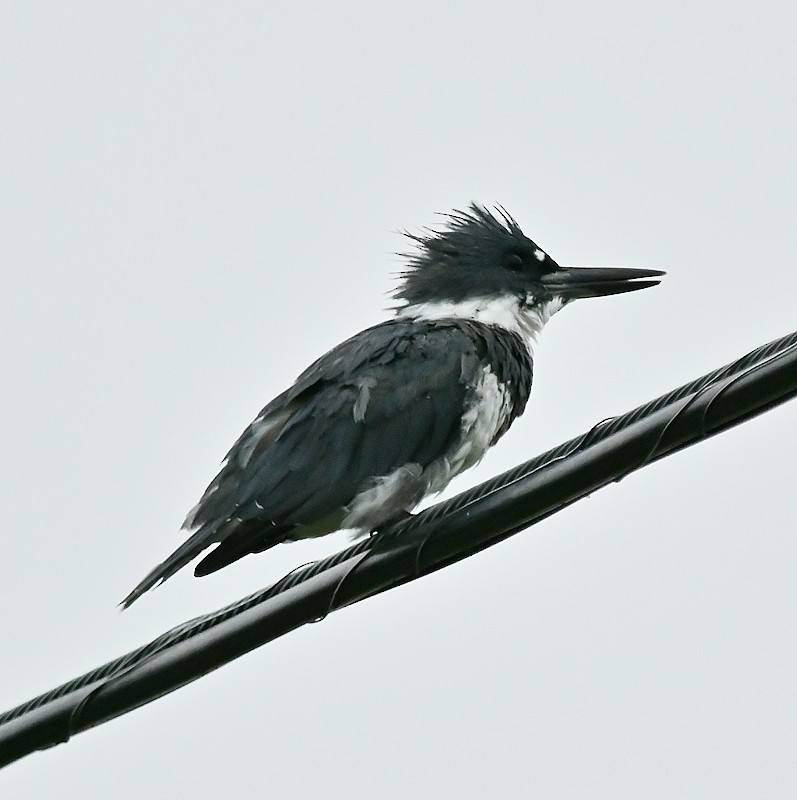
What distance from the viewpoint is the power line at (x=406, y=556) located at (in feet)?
10.2

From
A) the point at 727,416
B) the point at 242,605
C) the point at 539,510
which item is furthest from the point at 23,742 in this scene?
the point at 727,416

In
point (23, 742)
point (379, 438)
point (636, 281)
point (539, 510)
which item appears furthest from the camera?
point (636, 281)

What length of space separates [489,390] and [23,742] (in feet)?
7.70

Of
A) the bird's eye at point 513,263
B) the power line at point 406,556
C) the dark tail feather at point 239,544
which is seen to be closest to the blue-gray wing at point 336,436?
the dark tail feather at point 239,544

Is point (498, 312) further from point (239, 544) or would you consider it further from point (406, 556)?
point (406, 556)

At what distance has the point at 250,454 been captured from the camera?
A: 208 inches

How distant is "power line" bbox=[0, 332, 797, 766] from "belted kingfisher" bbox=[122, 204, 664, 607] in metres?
1.13

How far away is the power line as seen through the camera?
10.2ft

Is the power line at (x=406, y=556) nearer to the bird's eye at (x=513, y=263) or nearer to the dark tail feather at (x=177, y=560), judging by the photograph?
the dark tail feather at (x=177, y=560)

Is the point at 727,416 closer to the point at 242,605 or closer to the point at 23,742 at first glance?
the point at 242,605

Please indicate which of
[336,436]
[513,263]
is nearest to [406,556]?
[336,436]

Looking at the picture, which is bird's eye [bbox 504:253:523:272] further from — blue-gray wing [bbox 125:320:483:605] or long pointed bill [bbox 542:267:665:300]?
blue-gray wing [bbox 125:320:483:605]

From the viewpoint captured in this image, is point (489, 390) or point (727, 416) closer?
point (727, 416)

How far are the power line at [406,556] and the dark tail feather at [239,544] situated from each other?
3.78 feet
